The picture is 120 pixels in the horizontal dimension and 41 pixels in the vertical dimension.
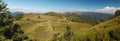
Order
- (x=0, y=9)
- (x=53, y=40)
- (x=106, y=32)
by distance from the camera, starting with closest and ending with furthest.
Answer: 1. (x=0, y=9)
2. (x=106, y=32)
3. (x=53, y=40)

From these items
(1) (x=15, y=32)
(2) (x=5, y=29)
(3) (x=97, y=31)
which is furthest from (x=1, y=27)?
(3) (x=97, y=31)

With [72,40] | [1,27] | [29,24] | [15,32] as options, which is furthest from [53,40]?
[29,24]

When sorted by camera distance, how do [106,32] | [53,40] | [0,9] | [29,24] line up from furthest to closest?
1. [29,24]
2. [53,40]
3. [106,32]
4. [0,9]

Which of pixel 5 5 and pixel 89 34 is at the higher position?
pixel 5 5

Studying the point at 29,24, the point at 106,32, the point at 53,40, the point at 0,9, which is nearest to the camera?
the point at 0,9

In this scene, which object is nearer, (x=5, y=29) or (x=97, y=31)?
(x=5, y=29)

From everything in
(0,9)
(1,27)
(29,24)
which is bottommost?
(29,24)

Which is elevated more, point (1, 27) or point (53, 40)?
point (1, 27)

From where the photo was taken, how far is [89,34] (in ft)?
231

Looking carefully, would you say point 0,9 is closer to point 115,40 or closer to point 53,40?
point 53,40

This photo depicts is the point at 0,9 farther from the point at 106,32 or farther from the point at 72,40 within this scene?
the point at 106,32

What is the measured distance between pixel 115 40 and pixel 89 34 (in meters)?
8.26

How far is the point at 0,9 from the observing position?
212 ft

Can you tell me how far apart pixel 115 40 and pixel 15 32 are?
29087 millimetres
